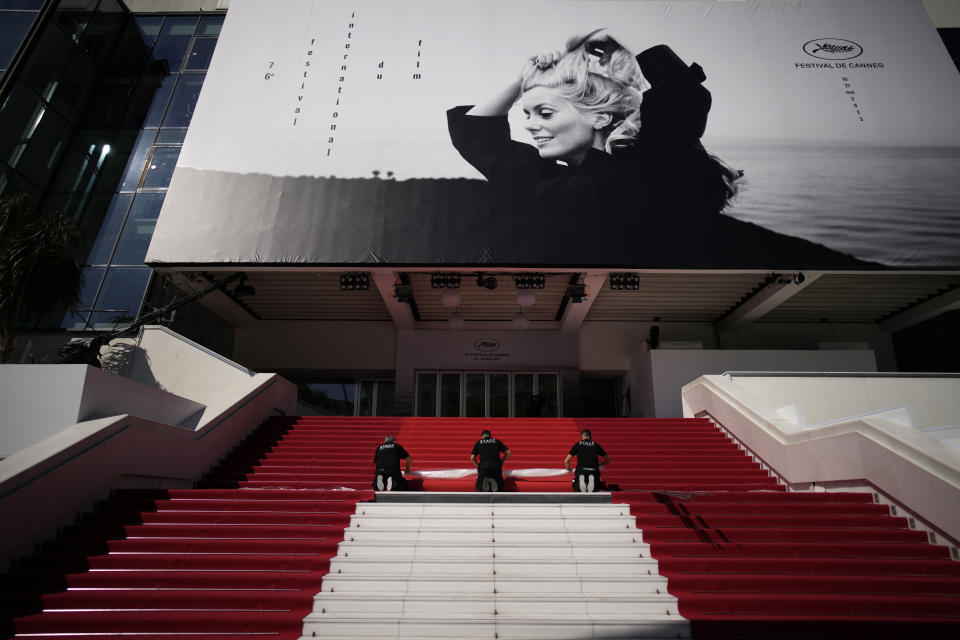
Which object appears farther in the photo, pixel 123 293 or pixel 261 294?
pixel 261 294

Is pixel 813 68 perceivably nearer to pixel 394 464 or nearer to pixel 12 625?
pixel 394 464

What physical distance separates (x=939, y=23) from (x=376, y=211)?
58.2ft

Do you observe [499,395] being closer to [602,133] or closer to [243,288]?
[243,288]

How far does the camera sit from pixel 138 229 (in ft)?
43.5

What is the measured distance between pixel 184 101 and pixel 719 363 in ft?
51.6

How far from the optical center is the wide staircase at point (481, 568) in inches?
168

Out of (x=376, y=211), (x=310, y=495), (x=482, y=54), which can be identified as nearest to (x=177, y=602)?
(x=310, y=495)

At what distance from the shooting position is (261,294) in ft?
50.7

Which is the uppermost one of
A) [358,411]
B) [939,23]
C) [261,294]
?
[939,23]

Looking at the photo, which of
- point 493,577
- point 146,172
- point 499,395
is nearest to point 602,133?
point 499,395

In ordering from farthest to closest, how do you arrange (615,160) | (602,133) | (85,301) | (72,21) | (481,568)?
(72,21) → (602,133) → (615,160) → (85,301) → (481,568)

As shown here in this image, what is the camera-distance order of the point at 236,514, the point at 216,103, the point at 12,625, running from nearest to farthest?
the point at 12,625 → the point at 236,514 → the point at 216,103

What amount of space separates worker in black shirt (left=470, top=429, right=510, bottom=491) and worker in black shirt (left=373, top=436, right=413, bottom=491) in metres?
0.94

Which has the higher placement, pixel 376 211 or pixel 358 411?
pixel 376 211
